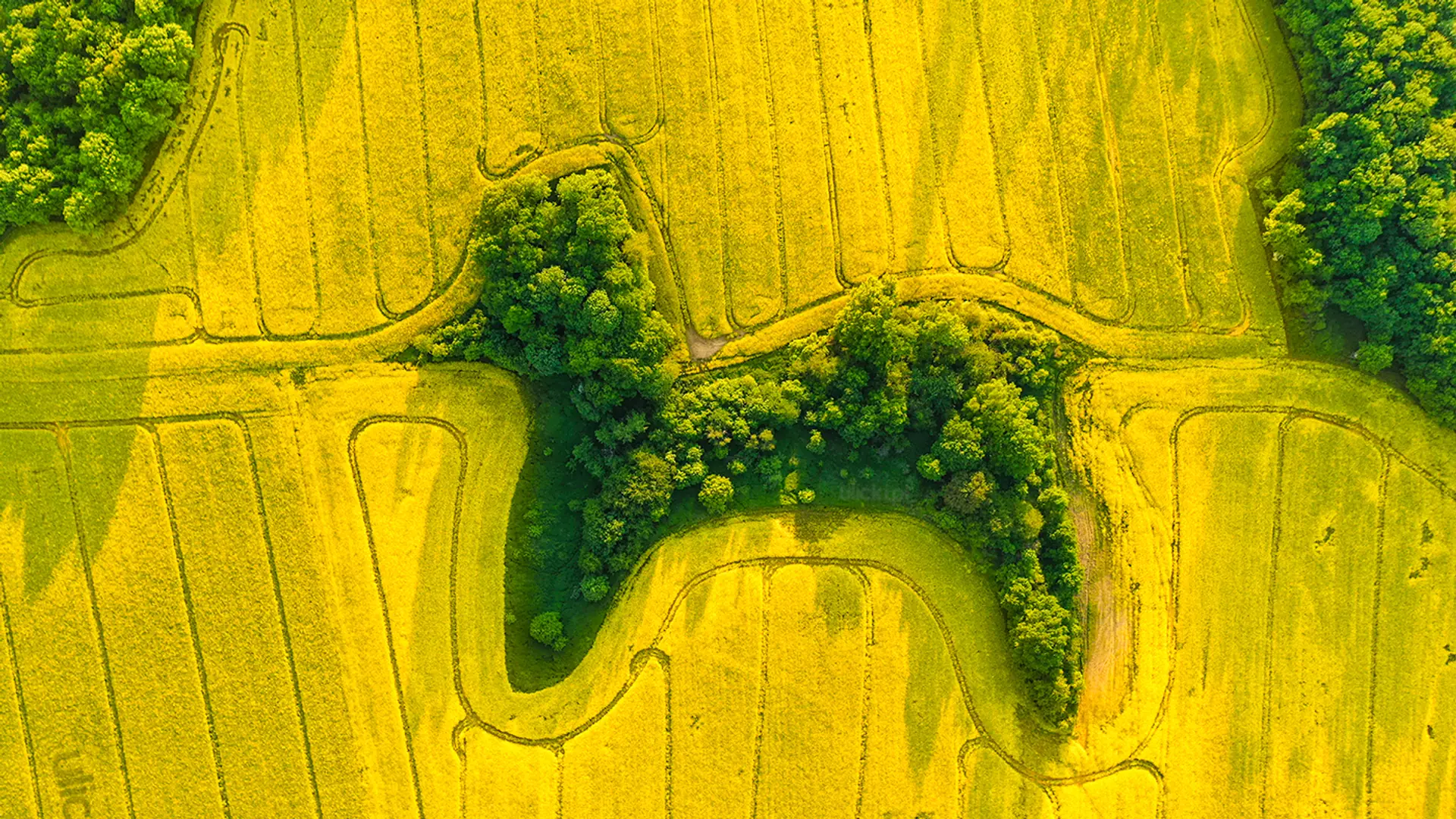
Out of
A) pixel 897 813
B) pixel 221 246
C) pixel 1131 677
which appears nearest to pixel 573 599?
pixel 897 813

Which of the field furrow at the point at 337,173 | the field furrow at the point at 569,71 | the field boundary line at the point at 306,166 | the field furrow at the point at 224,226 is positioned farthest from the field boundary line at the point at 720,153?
the field furrow at the point at 224,226

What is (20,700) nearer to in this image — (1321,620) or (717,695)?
(717,695)

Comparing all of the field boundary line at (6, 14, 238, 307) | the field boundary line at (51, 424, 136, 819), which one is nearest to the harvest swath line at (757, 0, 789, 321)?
the field boundary line at (6, 14, 238, 307)

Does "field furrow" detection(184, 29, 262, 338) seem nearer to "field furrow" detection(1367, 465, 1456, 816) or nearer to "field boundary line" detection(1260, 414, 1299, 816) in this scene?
"field boundary line" detection(1260, 414, 1299, 816)

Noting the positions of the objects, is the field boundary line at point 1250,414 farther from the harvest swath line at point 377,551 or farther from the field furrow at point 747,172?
the harvest swath line at point 377,551

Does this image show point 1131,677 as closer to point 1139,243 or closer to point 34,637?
point 1139,243

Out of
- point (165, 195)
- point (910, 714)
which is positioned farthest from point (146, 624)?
point (910, 714)
